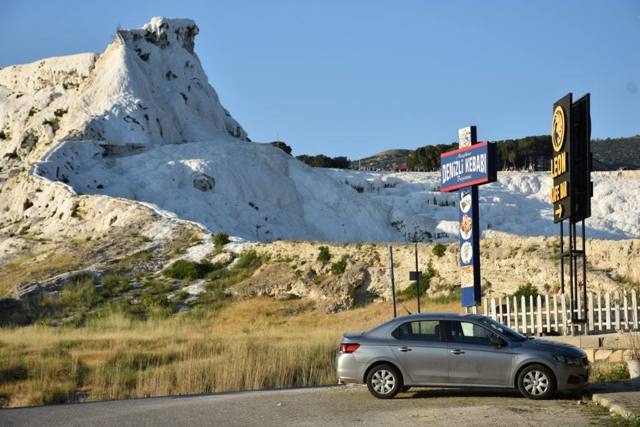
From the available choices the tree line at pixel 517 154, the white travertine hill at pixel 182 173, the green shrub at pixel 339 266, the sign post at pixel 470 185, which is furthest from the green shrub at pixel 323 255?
the tree line at pixel 517 154

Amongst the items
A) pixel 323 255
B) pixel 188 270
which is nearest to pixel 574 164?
pixel 323 255

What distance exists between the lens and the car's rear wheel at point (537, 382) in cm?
1759

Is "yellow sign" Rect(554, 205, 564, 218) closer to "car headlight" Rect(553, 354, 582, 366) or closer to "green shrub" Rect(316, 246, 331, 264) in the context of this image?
"car headlight" Rect(553, 354, 582, 366)

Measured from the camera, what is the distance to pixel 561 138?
25.2m

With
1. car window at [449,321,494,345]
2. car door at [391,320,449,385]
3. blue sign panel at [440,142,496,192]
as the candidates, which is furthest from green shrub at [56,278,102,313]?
car window at [449,321,494,345]

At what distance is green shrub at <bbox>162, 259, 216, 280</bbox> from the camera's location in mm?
53250

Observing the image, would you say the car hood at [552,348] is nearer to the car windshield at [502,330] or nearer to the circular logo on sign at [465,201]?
the car windshield at [502,330]

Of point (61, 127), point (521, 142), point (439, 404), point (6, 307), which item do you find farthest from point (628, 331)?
point (521, 142)

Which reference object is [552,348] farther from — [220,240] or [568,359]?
[220,240]

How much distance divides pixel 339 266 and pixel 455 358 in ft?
108

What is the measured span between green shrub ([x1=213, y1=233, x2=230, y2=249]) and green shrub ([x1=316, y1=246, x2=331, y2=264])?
5861 mm

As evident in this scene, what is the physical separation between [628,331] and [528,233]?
5425cm

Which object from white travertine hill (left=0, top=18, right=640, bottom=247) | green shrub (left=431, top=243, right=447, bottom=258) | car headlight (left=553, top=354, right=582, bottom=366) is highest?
white travertine hill (left=0, top=18, right=640, bottom=247)

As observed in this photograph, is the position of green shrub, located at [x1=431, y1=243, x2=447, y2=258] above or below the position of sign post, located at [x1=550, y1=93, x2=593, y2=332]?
below
